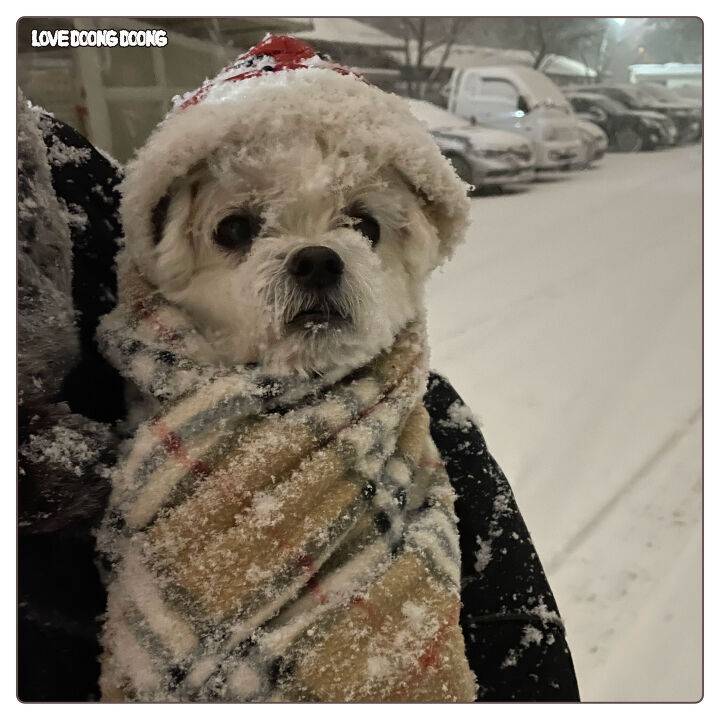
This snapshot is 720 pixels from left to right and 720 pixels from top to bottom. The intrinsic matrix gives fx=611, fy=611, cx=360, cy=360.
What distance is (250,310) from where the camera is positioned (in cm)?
63

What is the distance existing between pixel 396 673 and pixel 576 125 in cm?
72

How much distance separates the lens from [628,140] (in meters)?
0.81

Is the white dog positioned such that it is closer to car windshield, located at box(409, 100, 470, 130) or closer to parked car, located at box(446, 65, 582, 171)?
car windshield, located at box(409, 100, 470, 130)

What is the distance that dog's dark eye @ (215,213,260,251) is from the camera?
0.66m

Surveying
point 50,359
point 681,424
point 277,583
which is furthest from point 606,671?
point 50,359

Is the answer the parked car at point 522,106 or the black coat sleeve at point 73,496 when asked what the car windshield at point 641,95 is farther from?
the black coat sleeve at point 73,496

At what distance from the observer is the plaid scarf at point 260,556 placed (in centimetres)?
56

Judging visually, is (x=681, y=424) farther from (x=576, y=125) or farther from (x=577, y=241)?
(x=576, y=125)

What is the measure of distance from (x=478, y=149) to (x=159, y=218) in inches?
17.0

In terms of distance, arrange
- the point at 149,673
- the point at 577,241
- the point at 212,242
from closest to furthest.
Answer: the point at 149,673
the point at 212,242
the point at 577,241

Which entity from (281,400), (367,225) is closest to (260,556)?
(281,400)

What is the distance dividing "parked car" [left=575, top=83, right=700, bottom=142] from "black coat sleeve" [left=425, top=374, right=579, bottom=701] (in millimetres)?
468
